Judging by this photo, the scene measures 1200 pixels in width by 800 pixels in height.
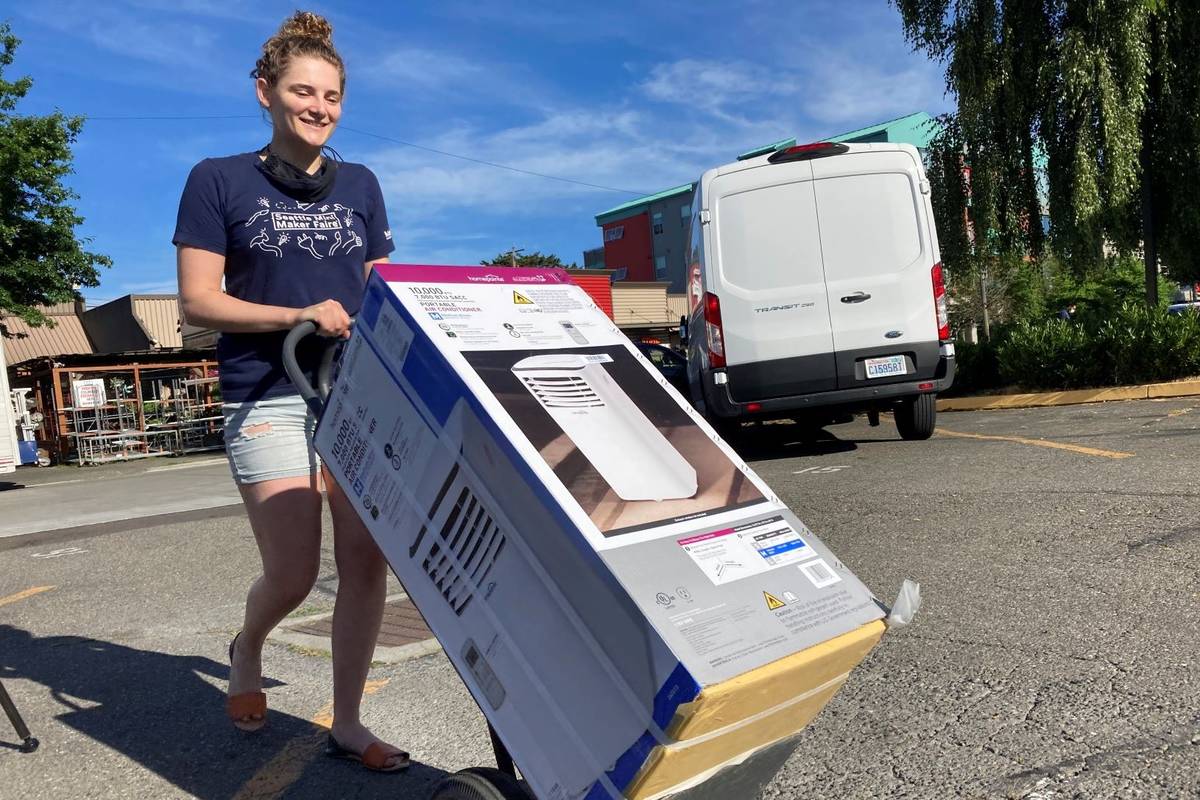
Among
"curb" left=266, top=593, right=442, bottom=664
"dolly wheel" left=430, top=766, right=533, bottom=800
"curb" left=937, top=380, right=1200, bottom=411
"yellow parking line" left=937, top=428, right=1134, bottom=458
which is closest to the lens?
"dolly wheel" left=430, top=766, right=533, bottom=800

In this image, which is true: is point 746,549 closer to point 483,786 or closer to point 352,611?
point 483,786

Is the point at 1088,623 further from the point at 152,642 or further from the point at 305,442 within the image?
the point at 152,642

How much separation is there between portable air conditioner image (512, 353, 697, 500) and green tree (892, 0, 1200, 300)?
13.1m

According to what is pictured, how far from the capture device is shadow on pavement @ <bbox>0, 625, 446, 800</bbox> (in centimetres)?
255

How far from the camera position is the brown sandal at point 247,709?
9.22 ft

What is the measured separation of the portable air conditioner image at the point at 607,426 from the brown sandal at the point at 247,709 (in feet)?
5.44

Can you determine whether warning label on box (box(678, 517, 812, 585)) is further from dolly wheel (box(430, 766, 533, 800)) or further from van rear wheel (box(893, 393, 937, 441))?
van rear wheel (box(893, 393, 937, 441))

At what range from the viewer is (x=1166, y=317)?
432 inches

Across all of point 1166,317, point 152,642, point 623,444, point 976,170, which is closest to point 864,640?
point 623,444

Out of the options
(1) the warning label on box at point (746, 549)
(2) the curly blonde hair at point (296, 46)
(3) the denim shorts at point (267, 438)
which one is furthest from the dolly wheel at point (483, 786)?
(2) the curly blonde hair at point (296, 46)

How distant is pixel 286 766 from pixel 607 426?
1699 mm

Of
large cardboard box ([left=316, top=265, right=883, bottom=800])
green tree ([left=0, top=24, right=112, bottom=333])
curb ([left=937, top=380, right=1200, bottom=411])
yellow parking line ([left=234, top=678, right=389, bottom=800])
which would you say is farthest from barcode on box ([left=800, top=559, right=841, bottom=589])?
green tree ([left=0, top=24, right=112, bottom=333])

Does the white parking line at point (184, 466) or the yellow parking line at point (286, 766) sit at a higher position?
the yellow parking line at point (286, 766)

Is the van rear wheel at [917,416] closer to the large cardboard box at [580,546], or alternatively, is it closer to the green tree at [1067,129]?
the green tree at [1067,129]
